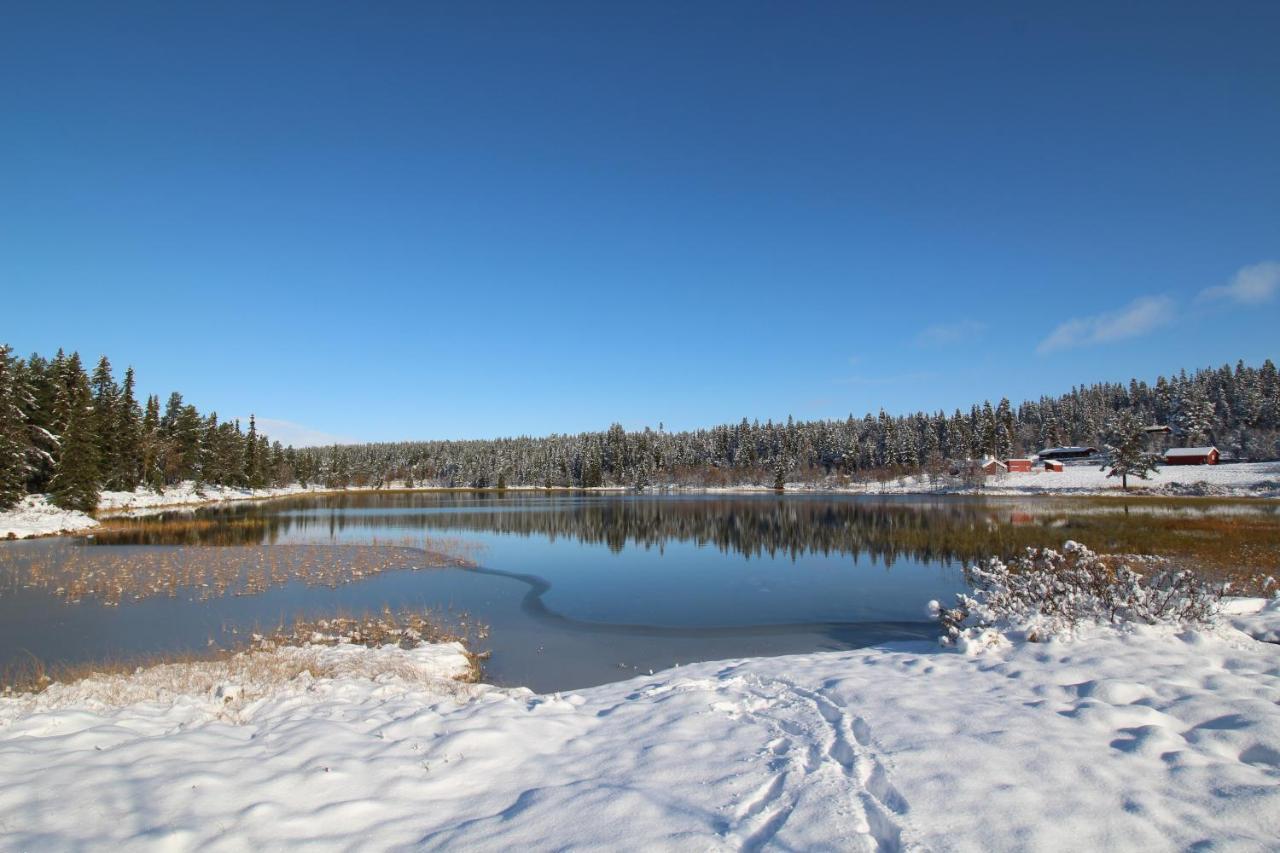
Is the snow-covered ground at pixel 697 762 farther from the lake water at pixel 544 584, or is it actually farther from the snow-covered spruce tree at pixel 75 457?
the snow-covered spruce tree at pixel 75 457

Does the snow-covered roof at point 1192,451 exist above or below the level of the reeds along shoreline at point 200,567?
above

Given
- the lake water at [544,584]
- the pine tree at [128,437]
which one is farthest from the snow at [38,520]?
the pine tree at [128,437]

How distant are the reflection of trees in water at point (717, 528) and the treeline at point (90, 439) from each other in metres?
7.73

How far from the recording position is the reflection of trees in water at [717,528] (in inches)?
1419

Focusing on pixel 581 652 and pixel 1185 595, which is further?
pixel 581 652

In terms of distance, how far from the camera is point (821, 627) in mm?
18469

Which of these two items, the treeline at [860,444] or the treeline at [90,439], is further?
the treeline at [860,444]

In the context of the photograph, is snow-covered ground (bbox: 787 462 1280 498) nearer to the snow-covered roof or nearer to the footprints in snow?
the snow-covered roof

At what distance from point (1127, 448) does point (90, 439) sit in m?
112

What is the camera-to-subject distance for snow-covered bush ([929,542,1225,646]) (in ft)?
39.0

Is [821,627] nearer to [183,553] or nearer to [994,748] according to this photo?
[994,748]

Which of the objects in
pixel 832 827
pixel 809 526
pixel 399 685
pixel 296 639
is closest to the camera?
pixel 832 827

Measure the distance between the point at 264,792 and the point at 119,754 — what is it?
1.91 metres

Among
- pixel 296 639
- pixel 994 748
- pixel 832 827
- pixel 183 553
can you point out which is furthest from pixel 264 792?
Answer: pixel 183 553
